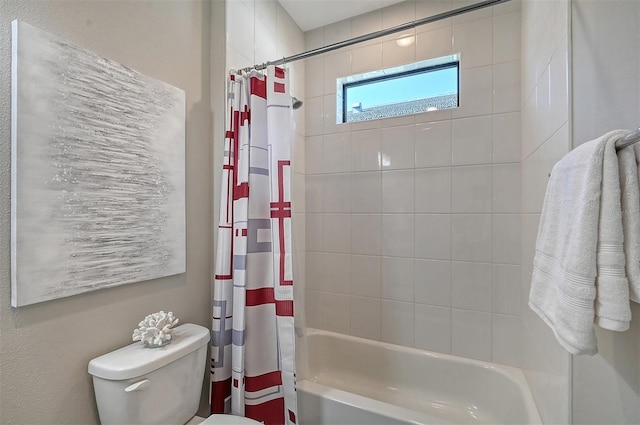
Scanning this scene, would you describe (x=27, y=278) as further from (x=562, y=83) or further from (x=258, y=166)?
(x=562, y=83)

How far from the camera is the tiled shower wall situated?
5.44 feet

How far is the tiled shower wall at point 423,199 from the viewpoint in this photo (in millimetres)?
1658

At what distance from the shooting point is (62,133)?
36.1 inches

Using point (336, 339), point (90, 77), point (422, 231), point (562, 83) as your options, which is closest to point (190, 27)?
point (90, 77)

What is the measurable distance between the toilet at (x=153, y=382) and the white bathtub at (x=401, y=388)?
437 millimetres

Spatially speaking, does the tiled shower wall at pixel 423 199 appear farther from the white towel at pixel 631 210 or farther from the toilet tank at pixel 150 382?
the toilet tank at pixel 150 382

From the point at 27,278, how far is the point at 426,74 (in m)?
2.18

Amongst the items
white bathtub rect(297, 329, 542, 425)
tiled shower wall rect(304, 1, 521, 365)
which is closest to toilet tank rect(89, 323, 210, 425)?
white bathtub rect(297, 329, 542, 425)

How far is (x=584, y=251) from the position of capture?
2.22ft

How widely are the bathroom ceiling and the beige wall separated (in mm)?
703

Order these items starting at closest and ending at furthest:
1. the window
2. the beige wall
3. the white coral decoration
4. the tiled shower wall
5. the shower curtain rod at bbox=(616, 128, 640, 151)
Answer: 1. the shower curtain rod at bbox=(616, 128, 640, 151)
2. the beige wall
3. the white coral decoration
4. the tiled shower wall
5. the window

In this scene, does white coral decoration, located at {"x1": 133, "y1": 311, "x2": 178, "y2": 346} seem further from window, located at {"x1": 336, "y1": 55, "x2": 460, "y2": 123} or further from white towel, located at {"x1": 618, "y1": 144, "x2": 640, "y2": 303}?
window, located at {"x1": 336, "y1": 55, "x2": 460, "y2": 123}

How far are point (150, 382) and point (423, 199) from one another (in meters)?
1.64

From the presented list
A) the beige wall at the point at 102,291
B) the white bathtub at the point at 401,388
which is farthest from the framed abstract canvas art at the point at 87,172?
the white bathtub at the point at 401,388
